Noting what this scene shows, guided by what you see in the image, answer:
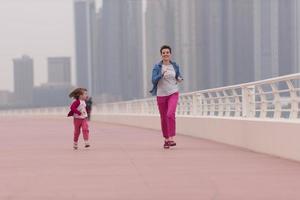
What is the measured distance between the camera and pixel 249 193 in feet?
19.3

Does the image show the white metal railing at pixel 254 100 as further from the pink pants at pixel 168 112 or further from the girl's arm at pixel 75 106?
the girl's arm at pixel 75 106

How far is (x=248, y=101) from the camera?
495 inches

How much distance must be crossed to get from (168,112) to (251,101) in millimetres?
1939

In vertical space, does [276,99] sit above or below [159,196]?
above

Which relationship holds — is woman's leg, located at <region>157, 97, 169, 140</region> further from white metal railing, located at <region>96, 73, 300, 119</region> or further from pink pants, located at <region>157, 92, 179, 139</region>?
white metal railing, located at <region>96, 73, 300, 119</region>

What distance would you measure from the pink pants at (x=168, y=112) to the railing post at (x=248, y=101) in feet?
5.38

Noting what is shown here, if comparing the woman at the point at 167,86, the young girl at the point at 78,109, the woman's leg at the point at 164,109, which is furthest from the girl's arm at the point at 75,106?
the woman's leg at the point at 164,109

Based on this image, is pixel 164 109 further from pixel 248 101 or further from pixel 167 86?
pixel 248 101

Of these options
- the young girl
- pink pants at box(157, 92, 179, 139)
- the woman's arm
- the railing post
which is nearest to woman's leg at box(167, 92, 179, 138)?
pink pants at box(157, 92, 179, 139)

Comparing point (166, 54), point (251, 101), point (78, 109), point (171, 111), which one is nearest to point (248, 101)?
point (251, 101)

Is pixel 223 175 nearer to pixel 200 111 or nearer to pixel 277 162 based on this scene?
pixel 277 162

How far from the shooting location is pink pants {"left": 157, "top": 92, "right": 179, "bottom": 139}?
38.0 ft

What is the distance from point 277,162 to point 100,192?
368 centimetres

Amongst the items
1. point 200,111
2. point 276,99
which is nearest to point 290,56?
point 200,111
